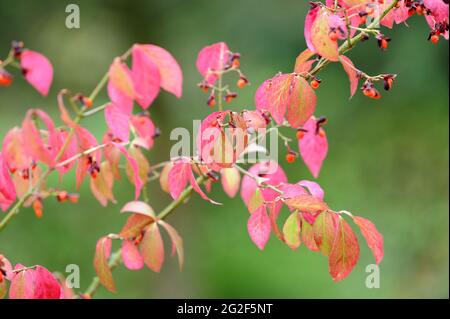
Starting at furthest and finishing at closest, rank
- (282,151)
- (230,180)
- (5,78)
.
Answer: (282,151), (230,180), (5,78)

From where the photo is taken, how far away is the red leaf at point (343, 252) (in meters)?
0.90

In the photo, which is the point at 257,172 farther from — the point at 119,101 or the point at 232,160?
the point at 119,101

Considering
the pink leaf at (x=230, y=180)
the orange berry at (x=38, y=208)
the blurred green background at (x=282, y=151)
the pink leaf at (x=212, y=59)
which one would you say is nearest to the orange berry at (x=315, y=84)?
the pink leaf at (x=212, y=59)

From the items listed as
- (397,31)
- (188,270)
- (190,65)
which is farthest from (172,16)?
(188,270)

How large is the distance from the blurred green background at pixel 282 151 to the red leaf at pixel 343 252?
8.95 feet

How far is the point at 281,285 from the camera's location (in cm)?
484

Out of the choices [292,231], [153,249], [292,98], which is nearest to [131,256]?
[153,249]

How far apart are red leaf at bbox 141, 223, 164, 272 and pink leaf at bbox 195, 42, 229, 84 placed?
32cm

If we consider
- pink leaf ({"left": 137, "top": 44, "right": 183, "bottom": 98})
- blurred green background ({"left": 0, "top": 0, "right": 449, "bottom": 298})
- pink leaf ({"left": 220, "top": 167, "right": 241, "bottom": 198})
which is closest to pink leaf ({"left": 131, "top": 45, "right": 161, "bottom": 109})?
pink leaf ({"left": 137, "top": 44, "right": 183, "bottom": 98})

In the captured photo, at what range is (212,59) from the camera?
1213 millimetres

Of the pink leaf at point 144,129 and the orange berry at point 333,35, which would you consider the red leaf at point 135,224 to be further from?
the orange berry at point 333,35

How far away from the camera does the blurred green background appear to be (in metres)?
3.60

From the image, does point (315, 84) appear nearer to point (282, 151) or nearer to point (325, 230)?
point (325, 230)

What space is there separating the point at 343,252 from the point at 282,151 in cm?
376
